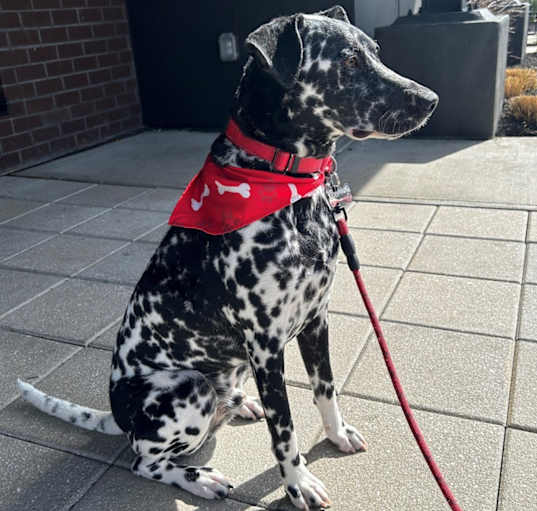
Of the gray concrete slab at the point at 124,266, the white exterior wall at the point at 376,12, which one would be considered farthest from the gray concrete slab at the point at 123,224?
the white exterior wall at the point at 376,12

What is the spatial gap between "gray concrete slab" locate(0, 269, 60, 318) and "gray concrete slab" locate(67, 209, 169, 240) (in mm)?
870

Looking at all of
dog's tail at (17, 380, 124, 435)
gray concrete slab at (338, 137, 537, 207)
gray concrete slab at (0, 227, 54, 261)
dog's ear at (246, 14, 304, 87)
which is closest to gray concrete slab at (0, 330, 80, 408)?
dog's tail at (17, 380, 124, 435)

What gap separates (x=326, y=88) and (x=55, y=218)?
4.32 meters

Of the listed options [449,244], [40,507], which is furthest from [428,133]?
[40,507]

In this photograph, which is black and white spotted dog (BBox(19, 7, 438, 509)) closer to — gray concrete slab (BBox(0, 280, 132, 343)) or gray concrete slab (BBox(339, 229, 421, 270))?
gray concrete slab (BBox(0, 280, 132, 343))

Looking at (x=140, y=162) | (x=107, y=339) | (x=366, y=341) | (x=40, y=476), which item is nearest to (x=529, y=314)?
(x=366, y=341)

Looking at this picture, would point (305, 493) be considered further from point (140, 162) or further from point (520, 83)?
point (520, 83)

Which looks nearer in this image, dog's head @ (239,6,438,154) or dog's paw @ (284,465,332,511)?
dog's head @ (239,6,438,154)

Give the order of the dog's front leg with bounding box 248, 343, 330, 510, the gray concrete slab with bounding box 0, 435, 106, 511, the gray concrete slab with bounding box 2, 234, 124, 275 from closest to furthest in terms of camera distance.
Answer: the dog's front leg with bounding box 248, 343, 330, 510 < the gray concrete slab with bounding box 0, 435, 106, 511 < the gray concrete slab with bounding box 2, 234, 124, 275

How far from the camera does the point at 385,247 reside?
4738mm

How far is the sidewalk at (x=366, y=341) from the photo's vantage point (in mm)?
2545

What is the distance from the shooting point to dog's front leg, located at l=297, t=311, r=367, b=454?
261cm

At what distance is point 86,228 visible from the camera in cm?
554

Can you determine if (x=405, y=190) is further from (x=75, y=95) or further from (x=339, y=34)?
(x=75, y=95)
